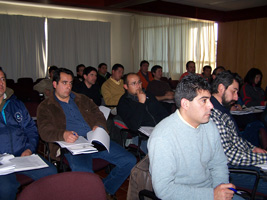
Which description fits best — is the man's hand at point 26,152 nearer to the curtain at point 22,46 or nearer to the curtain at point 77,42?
the curtain at point 22,46

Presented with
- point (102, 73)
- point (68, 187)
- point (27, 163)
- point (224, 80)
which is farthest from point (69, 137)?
point (102, 73)

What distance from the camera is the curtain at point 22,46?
8539 mm

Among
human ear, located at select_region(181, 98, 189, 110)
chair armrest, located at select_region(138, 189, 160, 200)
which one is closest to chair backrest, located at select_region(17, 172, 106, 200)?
chair armrest, located at select_region(138, 189, 160, 200)

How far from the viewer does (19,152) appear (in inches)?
92.0

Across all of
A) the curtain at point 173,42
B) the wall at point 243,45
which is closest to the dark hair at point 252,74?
the wall at point 243,45

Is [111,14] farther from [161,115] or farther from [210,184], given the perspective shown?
[210,184]

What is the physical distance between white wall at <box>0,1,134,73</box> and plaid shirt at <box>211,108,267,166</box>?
852cm

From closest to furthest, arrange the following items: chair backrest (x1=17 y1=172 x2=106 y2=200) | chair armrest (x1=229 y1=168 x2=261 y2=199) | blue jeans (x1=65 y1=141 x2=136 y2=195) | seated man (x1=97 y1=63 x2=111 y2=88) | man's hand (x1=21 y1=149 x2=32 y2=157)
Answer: chair backrest (x1=17 y1=172 x2=106 y2=200)
chair armrest (x1=229 y1=168 x2=261 y2=199)
man's hand (x1=21 y1=149 x2=32 y2=157)
blue jeans (x1=65 y1=141 x2=136 y2=195)
seated man (x1=97 y1=63 x2=111 y2=88)

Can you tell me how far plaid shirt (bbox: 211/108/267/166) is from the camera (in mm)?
2080

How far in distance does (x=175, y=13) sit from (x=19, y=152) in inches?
254

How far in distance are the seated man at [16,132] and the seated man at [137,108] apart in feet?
3.43

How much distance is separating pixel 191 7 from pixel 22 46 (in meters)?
5.65

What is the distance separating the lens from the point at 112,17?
10.8m

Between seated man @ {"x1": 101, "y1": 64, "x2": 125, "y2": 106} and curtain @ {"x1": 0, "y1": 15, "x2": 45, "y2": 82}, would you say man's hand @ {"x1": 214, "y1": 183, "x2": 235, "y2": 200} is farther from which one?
curtain @ {"x1": 0, "y1": 15, "x2": 45, "y2": 82}
